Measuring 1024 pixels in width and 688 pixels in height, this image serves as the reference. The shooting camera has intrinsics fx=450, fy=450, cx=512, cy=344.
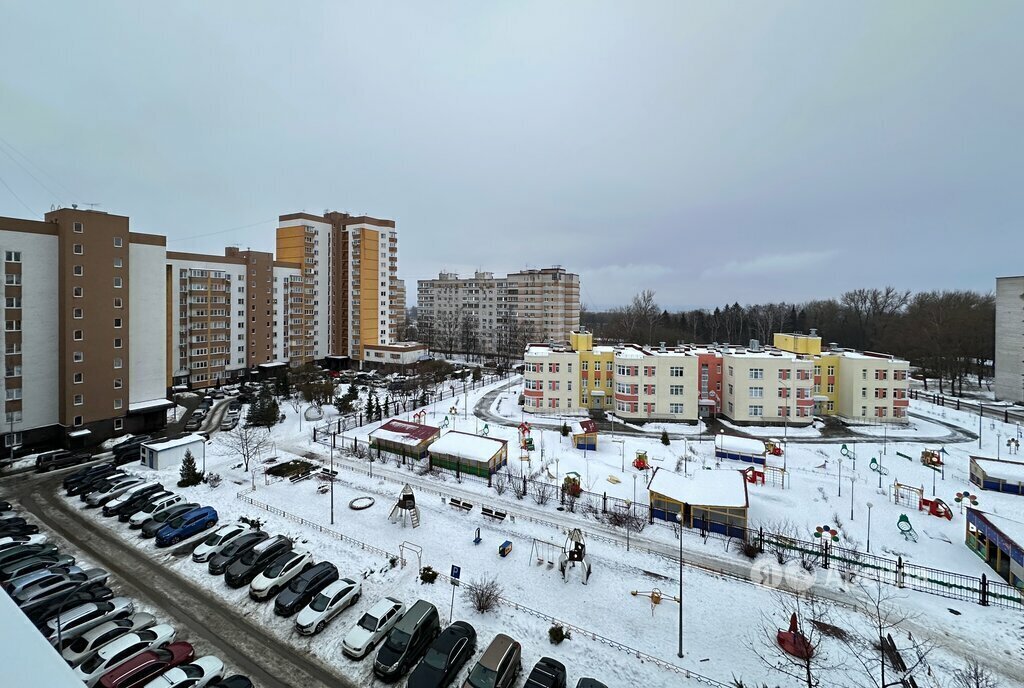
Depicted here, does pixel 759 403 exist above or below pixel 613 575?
above

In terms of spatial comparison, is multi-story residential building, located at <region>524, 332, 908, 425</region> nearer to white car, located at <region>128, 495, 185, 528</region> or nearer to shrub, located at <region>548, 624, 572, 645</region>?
white car, located at <region>128, 495, 185, 528</region>

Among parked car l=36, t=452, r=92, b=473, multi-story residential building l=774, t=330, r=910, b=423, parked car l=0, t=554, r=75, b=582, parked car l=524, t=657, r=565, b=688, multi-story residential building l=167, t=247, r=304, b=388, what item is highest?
multi-story residential building l=167, t=247, r=304, b=388

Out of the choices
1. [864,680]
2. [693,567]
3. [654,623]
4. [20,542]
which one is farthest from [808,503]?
[20,542]

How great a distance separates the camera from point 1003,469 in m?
22.2

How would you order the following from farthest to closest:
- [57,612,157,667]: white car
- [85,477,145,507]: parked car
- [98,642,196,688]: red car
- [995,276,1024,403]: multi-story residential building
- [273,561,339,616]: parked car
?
[995,276,1024,403]: multi-story residential building → [85,477,145,507]: parked car → [273,561,339,616]: parked car → [57,612,157,667]: white car → [98,642,196,688]: red car

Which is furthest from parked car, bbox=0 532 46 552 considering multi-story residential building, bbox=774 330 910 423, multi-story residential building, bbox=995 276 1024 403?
multi-story residential building, bbox=995 276 1024 403

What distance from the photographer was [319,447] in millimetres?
27578

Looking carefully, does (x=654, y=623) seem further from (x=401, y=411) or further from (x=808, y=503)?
(x=401, y=411)

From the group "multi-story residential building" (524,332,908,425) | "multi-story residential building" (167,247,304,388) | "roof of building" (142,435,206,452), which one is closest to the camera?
"roof of building" (142,435,206,452)

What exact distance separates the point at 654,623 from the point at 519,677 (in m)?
4.27

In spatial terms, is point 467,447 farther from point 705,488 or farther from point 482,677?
point 482,677

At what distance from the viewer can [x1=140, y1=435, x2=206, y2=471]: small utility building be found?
23281 mm

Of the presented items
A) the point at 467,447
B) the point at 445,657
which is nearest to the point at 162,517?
the point at 467,447

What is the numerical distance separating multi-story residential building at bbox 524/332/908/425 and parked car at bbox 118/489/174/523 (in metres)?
24.7
